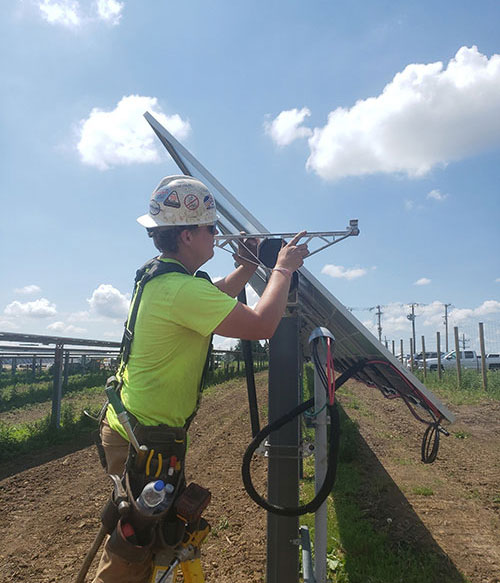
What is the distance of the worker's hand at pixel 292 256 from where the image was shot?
223cm

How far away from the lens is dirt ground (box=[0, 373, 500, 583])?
13.1 ft

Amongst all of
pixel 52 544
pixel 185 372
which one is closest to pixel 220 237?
pixel 185 372

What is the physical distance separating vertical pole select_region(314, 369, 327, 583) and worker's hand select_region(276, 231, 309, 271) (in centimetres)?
70

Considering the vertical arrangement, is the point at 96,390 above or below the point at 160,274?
below

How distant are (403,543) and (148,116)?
164 inches

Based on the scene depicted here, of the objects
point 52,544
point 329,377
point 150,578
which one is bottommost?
point 52,544

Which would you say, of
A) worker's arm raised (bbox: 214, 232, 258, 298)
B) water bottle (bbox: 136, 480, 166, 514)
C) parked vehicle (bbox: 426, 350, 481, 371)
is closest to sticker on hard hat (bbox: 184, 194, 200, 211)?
worker's arm raised (bbox: 214, 232, 258, 298)

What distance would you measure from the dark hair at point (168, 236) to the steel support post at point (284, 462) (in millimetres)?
905

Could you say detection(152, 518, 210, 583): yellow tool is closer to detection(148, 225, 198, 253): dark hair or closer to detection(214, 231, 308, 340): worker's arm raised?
detection(214, 231, 308, 340): worker's arm raised

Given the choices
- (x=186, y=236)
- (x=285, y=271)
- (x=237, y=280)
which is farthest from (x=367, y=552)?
(x=186, y=236)

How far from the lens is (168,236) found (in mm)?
2297

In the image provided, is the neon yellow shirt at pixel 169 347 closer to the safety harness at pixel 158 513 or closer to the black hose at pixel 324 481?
the safety harness at pixel 158 513

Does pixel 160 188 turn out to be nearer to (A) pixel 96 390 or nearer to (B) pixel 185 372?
(B) pixel 185 372

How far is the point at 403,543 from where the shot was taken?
13.6ft
